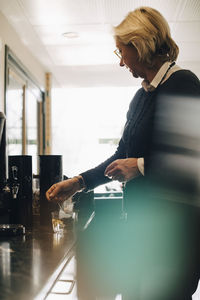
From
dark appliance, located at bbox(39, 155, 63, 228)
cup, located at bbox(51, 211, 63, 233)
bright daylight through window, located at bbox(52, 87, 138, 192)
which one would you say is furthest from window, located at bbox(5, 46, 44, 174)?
cup, located at bbox(51, 211, 63, 233)

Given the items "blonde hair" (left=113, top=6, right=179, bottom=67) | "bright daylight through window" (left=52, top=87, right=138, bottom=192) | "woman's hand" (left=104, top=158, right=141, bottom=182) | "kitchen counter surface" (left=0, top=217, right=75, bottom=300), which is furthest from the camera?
"bright daylight through window" (left=52, top=87, right=138, bottom=192)

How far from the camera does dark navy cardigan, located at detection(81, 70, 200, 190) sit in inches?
45.5

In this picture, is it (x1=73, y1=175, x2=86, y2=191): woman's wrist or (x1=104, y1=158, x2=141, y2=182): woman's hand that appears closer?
(x1=104, y1=158, x2=141, y2=182): woman's hand

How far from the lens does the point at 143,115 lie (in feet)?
4.22

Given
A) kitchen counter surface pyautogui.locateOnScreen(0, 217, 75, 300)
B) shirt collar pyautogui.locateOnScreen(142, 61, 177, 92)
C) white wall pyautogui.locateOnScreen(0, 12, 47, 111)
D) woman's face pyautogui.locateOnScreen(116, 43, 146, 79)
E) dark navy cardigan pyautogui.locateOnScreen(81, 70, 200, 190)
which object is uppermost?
white wall pyautogui.locateOnScreen(0, 12, 47, 111)

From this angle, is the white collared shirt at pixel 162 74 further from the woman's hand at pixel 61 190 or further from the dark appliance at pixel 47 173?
the dark appliance at pixel 47 173

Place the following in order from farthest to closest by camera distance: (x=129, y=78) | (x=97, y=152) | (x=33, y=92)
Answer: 1. (x=97, y=152)
2. (x=129, y=78)
3. (x=33, y=92)

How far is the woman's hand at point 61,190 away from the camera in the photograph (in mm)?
1347

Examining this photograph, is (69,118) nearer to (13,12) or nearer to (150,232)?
(13,12)

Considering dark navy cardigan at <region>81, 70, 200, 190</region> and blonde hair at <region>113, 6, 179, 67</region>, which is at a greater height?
blonde hair at <region>113, 6, 179, 67</region>

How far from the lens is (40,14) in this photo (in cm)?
337

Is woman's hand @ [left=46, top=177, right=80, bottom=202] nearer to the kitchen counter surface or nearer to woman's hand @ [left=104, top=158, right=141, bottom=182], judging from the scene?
the kitchen counter surface

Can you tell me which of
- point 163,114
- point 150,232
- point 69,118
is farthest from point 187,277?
point 69,118

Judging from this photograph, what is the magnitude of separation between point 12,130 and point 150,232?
112 inches
